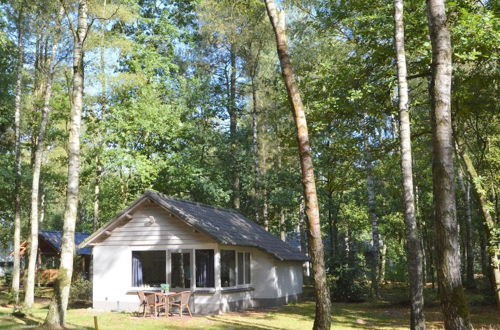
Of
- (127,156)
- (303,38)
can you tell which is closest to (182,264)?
(127,156)

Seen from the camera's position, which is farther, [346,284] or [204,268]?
[346,284]

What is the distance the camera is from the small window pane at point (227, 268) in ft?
61.7

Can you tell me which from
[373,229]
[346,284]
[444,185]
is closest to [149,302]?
[346,284]

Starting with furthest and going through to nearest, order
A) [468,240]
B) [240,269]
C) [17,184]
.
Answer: [468,240], [17,184], [240,269]

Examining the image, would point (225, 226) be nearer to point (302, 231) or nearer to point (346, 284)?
point (346, 284)

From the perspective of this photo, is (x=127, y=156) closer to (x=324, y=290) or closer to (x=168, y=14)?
(x=168, y=14)

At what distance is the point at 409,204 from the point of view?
11.5 meters

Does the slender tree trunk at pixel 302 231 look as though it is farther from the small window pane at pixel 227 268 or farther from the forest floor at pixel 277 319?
the forest floor at pixel 277 319

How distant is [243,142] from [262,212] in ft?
14.5

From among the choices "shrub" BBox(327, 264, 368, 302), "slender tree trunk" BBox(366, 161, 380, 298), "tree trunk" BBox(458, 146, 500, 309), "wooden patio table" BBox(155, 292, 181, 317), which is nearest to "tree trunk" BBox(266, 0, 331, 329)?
"tree trunk" BBox(458, 146, 500, 309)

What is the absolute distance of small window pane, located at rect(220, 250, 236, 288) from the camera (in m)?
18.8

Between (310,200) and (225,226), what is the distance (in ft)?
33.2

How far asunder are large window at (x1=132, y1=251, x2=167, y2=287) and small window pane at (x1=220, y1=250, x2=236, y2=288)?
223 cm

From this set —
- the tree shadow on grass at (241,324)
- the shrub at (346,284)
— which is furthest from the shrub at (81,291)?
the shrub at (346,284)
